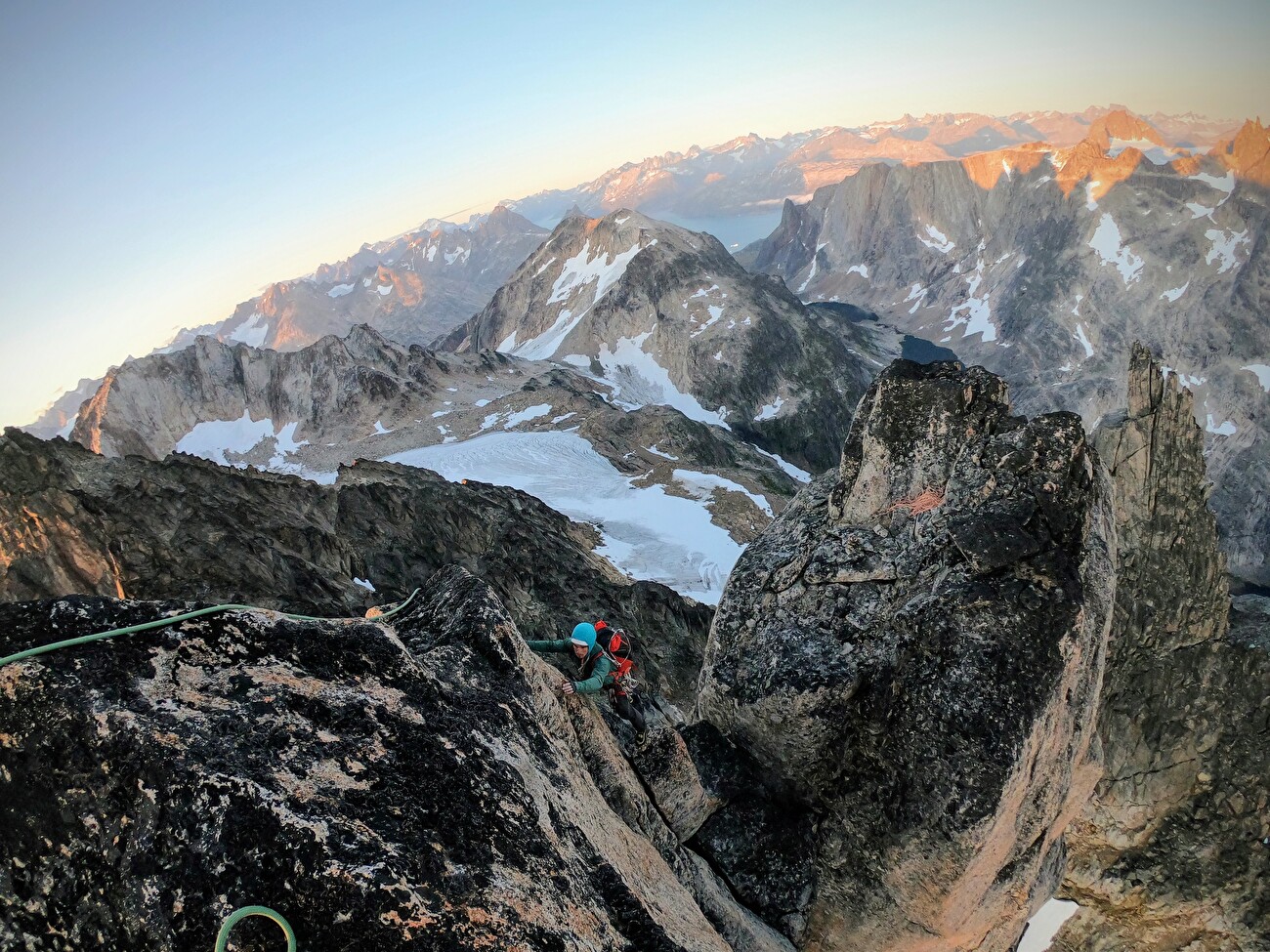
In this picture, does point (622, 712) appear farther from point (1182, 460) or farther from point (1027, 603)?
point (1182, 460)

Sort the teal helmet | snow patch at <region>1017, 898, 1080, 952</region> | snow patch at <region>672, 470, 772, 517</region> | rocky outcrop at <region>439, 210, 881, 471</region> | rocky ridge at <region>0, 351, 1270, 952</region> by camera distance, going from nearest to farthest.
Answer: rocky ridge at <region>0, 351, 1270, 952</region>
the teal helmet
snow patch at <region>1017, 898, 1080, 952</region>
snow patch at <region>672, 470, 772, 517</region>
rocky outcrop at <region>439, 210, 881, 471</region>

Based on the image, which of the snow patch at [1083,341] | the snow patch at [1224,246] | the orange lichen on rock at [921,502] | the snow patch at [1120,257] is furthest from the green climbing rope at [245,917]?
the snow patch at [1120,257]

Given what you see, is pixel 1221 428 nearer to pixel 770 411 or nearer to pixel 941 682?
pixel 770 411

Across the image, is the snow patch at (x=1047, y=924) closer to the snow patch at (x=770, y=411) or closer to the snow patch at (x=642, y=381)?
the snow patch at (x=642, y=381)

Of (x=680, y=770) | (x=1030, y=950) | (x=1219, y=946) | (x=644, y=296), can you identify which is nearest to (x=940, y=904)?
(x=680, y=770)

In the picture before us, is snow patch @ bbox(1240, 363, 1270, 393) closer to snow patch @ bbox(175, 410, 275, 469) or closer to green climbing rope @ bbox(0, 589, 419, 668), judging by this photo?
snow patch @ bbox(175, 410, 275, 469)

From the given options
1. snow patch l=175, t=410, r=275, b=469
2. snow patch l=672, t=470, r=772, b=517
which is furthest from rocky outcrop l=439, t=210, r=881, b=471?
snow patch l=672, t=470, r=772, b=517
